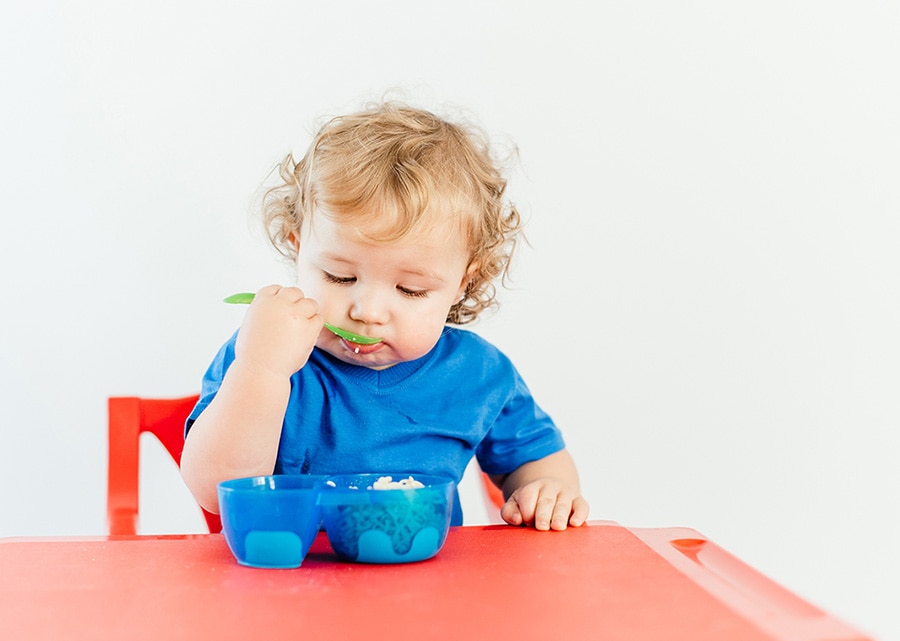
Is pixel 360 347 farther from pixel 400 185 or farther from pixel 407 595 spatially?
pixel 407 595

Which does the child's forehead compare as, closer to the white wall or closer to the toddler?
the toddler

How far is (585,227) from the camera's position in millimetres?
1634

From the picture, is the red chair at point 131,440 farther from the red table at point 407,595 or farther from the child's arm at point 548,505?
the child's arm at point 548,505

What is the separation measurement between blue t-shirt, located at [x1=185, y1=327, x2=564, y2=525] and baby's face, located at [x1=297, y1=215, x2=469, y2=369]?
47 millimetres

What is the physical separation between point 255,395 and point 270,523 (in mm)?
154

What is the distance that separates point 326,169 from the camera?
40.9 inches

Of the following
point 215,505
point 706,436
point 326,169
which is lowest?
point 706,436

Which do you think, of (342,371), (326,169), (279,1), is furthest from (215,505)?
(279,1)

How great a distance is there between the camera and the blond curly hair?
99 cm

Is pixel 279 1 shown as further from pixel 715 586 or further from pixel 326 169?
pixel 715 586

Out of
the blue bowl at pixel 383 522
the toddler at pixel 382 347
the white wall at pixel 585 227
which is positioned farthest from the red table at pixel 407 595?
the white wall at pixel 585 227

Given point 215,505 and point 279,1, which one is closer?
point 215,505

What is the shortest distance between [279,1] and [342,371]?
2.44 feet

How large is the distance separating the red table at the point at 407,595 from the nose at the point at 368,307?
0.20m
